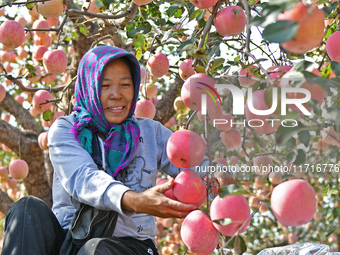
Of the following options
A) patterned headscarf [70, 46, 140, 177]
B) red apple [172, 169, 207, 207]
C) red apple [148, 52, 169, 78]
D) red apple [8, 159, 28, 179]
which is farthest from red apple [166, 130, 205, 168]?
red apple [8, 159, 28, 179]

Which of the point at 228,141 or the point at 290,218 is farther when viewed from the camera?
the point at 228,141

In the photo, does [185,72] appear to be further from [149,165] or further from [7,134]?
[7,134]

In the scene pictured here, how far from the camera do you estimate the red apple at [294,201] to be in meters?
0.81

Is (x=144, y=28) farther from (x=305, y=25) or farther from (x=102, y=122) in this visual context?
(x=305, y=25)

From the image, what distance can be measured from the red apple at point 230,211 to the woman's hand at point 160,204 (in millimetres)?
80

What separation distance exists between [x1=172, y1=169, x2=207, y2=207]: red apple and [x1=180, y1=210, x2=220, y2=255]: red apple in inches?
1.2

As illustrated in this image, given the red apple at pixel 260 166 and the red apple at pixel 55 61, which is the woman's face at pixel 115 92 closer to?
the red apple at pixel 260 166

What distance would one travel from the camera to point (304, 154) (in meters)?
0.91

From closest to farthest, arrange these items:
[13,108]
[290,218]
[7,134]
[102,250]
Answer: [290,218] → [102,250] → [7,134] → [13,108]

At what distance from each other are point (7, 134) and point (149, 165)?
5.85 feet

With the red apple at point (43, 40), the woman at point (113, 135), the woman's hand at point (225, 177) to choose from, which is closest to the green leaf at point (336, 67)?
the woman's hand at point (225, 177)

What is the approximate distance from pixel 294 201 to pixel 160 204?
30 cm

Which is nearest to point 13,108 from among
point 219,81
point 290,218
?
point 219,81

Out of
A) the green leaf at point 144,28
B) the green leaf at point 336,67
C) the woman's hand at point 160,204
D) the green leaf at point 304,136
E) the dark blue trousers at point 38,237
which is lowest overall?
the dark blue trousers at point 38,237
